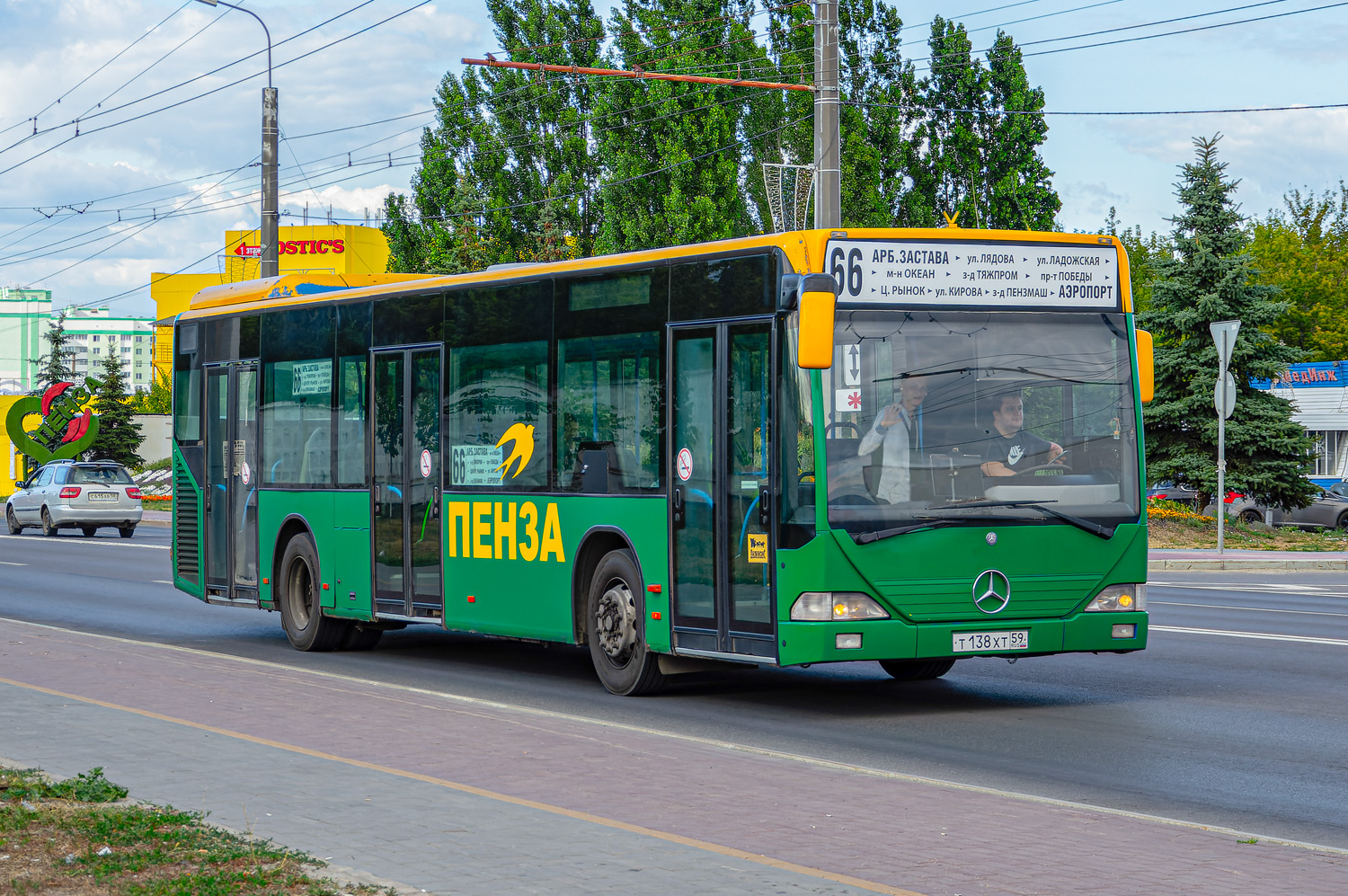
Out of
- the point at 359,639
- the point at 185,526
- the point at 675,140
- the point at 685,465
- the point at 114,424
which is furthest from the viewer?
the point at 114,424

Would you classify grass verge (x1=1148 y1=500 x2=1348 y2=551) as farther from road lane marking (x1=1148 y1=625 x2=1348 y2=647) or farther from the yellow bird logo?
the yellow bird logo

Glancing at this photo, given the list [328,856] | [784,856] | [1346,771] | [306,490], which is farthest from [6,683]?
[1346,771]

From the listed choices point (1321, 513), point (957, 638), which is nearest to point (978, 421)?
point (957, 638)

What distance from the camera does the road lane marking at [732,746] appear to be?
23.8 feet

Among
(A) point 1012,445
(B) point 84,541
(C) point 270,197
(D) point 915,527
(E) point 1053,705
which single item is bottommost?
(E) point 1053,705

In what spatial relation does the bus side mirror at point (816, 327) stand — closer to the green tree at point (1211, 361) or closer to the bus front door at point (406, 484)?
the bus front door at point (406, 484)

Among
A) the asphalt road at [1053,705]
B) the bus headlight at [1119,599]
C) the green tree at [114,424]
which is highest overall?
the green tree at [114,424]

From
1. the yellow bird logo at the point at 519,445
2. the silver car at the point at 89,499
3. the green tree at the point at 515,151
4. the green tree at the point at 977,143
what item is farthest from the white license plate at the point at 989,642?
the green tree at the point at 515,151

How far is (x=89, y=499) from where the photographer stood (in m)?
42.2

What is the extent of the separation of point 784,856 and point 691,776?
1.91 meters

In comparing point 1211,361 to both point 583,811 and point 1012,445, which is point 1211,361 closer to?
point 1012,445

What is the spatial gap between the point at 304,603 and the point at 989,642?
7.35 m

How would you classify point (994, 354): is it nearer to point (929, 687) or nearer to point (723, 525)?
point (723, 525)

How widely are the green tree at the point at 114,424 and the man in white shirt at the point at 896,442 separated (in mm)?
70783
